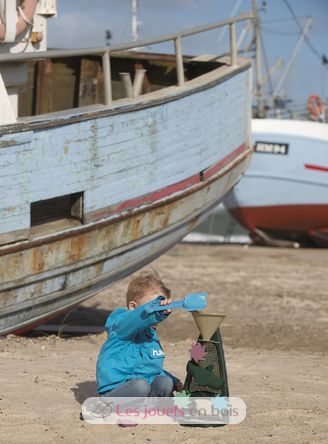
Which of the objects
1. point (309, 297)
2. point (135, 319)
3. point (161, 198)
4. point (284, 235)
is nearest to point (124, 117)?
point (161, 198)

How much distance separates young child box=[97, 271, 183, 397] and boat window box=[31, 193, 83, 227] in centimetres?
200

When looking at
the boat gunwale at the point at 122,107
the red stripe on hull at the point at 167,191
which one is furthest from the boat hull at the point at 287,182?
the boat gunwale at the point at 122,107

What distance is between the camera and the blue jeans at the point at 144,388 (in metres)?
4.93

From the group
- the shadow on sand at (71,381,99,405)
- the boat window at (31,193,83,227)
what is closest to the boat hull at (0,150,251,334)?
the boat window at (31,193,83,227)

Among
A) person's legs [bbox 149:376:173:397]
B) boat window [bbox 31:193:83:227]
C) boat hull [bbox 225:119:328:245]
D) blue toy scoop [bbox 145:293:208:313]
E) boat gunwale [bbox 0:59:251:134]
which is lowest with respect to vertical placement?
boat hull [bbox 225:119:328:245]

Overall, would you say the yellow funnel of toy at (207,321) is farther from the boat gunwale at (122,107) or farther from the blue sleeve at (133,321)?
the boat gunwale at (122,107)

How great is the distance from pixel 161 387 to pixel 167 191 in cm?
313

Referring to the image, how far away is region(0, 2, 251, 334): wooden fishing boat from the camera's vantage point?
6465 mm

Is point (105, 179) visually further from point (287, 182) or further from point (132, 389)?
point (287, 182)

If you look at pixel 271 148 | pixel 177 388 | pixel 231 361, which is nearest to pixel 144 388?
pixel 177 388

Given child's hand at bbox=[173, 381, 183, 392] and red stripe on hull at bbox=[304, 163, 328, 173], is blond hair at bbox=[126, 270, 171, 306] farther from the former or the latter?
red stripe on hull at bbox=[304, 163, 328, 173]

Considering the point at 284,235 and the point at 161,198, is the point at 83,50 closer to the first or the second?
the point at 161,198

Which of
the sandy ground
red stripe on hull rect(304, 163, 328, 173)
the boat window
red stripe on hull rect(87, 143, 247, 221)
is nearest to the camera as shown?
the sandy ground

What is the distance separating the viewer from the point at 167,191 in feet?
26.0
